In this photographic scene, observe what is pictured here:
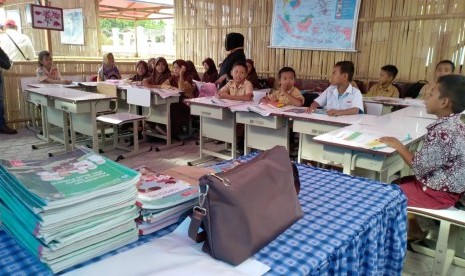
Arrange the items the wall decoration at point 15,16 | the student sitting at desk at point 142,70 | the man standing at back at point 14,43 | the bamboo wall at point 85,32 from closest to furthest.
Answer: the student sitting at desk at point 142,70, the man standing at back at point 14,43, the bamboo wall at point 85,32, the wall decoration at point 15,16

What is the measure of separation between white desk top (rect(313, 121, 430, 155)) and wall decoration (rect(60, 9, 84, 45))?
807 cm

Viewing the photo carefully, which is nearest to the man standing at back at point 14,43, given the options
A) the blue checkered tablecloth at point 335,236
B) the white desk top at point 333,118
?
the white desk top at point 333,118

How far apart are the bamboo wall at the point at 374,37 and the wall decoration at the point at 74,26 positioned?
3.14m

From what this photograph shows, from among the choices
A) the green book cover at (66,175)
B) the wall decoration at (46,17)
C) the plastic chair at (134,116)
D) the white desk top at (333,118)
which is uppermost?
the wall decoration at (46,17)

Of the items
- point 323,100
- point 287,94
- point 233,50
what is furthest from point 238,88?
point 323,100

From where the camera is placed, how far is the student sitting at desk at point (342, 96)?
134 inches

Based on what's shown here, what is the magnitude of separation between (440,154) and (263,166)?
1424 mm

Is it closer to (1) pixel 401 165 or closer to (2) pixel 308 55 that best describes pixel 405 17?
(2) pixel 308 55

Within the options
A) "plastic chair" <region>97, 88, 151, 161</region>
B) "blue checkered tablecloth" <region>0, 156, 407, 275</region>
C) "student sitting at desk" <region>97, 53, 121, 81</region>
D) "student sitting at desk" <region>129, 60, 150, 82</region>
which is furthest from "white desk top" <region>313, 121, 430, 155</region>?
"student sitting at desk" <region>97, 53, 121, 81</region>

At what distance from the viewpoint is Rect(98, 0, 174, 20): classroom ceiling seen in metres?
10.5

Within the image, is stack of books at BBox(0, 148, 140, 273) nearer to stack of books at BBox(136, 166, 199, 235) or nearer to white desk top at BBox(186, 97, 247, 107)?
stack of books at BBox(136, 166, 199, 235)

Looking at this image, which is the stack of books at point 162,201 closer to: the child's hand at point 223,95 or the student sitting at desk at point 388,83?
the child's hand at point 223,95

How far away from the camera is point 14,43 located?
680cm

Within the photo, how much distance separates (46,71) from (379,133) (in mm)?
5550
